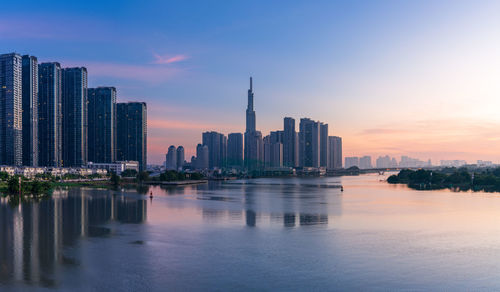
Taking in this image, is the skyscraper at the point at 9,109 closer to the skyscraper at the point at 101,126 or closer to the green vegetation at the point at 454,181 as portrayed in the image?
the skyscraper at the point at 101,126

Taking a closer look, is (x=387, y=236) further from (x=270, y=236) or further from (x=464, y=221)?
(x=464, y=221)

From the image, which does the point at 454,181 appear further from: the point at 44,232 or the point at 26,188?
the point at 44,232

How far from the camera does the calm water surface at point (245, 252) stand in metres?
18.5

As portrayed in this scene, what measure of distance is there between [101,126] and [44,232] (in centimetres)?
17270

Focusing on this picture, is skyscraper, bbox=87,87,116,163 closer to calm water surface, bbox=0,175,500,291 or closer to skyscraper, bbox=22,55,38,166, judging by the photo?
skyscraper, bbox=22,55,38,166

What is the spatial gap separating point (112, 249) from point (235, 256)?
741cm

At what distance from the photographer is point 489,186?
100562 millimetres

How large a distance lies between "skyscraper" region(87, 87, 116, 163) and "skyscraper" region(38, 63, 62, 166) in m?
34.3

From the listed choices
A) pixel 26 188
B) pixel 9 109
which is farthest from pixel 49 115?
pixel 26 188

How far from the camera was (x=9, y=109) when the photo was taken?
134375 mm

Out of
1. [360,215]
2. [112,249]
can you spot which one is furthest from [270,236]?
[360,215]

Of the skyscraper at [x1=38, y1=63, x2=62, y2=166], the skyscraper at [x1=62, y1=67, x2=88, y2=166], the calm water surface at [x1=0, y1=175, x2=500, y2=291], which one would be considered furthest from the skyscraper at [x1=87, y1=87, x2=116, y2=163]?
the calm water surface at [x1=0, y1=175, x2=500, y2=291]

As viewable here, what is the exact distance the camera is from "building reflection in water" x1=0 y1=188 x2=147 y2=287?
1942 centimetres

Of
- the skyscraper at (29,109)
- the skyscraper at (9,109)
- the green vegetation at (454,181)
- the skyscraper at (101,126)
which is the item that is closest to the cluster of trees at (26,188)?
the skyscraper at (9,109)
